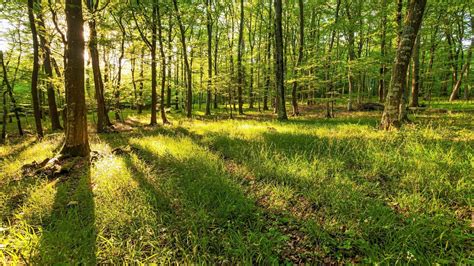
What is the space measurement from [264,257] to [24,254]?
2.66 m

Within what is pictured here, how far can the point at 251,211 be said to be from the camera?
319cm

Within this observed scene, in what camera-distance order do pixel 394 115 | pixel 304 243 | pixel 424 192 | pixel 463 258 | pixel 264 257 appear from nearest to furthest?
pixel 463 258, pixel 264 257, pixel 304 243, pixel 424 192, pixel 394 115

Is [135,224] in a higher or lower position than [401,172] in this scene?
lower

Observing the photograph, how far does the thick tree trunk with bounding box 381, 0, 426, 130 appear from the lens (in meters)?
6.77

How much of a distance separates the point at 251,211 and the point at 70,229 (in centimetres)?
245

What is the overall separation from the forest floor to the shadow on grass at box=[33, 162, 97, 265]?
0.01 metres

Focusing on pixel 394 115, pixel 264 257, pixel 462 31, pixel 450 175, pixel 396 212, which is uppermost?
pixel 462 31

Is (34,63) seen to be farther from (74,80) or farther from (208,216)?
(208,216)

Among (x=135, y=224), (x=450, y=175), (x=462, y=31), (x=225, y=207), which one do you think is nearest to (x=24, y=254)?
(x=135, y=224)

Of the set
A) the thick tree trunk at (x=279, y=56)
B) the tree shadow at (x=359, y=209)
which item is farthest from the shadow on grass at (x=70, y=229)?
the thick tree trunk at (x=279, y=56)

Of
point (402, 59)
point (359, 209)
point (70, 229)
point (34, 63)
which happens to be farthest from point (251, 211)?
point (34, 63)

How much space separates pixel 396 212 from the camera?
9.60 ft

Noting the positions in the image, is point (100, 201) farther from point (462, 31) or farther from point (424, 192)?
point (462, 31)

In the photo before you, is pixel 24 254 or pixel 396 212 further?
pixel 396 212
